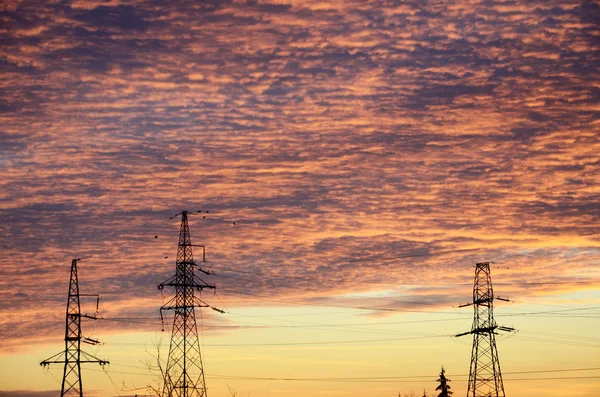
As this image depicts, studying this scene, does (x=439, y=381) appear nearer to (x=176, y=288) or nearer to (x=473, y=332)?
(x=473, y=332)

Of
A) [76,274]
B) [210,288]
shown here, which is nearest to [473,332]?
[210,288]

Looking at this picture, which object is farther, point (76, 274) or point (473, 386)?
point (473, 386)

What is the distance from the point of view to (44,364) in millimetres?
90562

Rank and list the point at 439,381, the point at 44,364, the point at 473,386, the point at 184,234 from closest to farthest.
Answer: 1. the point at 44,364
2. the point at 184,234
3. the point at 473,386
4. the point at 439,381

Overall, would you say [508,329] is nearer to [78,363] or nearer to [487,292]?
[487,292]

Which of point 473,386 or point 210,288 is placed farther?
point 473,386

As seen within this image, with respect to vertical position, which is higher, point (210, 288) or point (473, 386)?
point (210, 288)

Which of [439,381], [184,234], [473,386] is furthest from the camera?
[439,381]

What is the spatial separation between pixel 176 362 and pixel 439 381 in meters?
78.8

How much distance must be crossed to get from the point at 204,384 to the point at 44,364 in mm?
14294

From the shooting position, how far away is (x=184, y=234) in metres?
97.4

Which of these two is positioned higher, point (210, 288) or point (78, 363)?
point (210, 288)

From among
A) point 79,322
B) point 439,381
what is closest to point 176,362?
point 79,322

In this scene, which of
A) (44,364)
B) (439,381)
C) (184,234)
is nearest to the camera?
(44,364)
